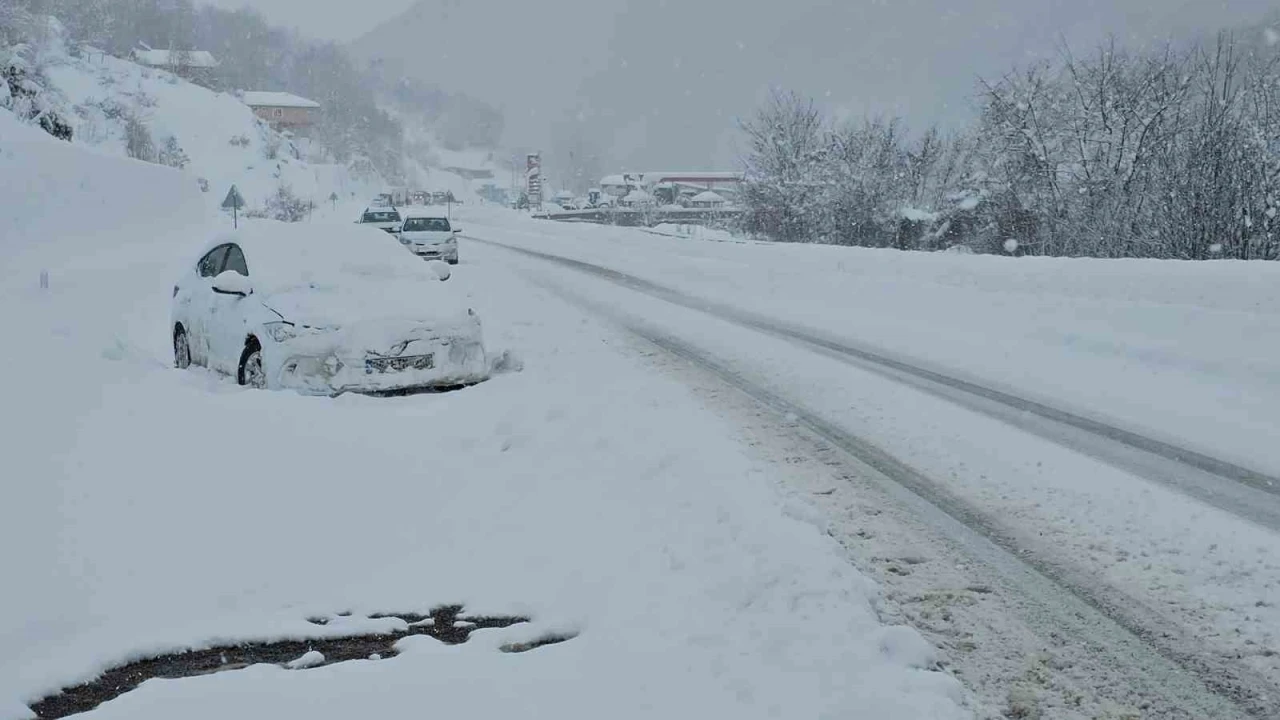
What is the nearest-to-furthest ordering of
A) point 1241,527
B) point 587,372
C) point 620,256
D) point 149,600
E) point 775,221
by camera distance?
point 149,600
point 1241,527
point 587,372
point 620,256
point 775,221

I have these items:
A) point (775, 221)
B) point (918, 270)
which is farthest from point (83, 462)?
point (775, 221)

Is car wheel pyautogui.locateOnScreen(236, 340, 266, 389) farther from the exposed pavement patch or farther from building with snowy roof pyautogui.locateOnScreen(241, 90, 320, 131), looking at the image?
building with snowy roof pyautogui.locateOnScreen(241, 90, 320, 131)

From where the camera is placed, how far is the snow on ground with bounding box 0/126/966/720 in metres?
3.66

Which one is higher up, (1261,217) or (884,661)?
(1261,217)

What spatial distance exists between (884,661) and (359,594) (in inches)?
103

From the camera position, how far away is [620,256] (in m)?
30.2

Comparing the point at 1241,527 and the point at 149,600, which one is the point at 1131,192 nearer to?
the point at 1241,527

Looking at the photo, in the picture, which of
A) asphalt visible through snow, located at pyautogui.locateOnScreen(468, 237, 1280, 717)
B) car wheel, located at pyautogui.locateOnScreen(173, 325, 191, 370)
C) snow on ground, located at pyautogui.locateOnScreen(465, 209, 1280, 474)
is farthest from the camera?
car wheel, located at pyautogui.locateOnScreen(173, 325, 191, 370)

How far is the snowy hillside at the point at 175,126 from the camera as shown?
51625 millimetres

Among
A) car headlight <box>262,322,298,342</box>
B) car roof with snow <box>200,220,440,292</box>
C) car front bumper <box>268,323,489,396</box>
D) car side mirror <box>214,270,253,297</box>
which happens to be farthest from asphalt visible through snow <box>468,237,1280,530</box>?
car side mirror <box>214,270,253,297</box>

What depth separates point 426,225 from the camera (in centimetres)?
2866

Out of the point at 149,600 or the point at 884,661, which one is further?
the point at 149,600

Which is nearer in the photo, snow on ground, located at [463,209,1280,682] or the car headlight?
snow on ground, located at [463,209,1280,682]

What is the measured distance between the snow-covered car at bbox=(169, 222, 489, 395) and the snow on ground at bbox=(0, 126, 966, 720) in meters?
0.40
